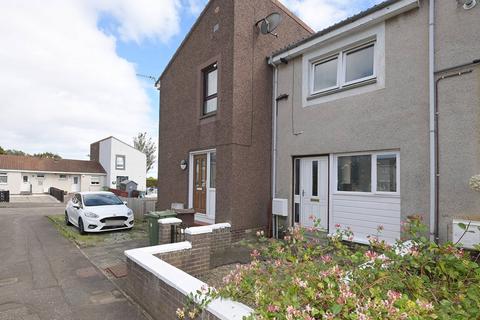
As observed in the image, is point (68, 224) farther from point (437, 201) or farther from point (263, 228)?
point (437, 201)

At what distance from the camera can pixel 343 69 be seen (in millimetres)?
7195

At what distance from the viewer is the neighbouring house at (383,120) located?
517cm

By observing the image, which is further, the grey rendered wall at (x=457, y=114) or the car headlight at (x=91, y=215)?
the car headlight at (x=91, y=215)

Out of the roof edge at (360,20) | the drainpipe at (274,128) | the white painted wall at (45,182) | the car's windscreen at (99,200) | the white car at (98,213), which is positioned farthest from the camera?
the white painted wall at (45,182)

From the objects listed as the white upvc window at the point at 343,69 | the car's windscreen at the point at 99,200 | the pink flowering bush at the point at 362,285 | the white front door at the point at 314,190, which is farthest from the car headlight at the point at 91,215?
the pink flowering bush at the point at 362,285

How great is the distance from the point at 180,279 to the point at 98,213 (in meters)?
7.63

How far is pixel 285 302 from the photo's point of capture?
2229mm

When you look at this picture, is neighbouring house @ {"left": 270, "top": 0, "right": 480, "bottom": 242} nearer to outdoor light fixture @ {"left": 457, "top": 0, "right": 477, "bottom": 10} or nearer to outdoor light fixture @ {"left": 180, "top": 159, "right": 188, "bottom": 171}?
outdoor light fixture @ {"left": 457, "top": 0, "right": 477, "bottom": 10}

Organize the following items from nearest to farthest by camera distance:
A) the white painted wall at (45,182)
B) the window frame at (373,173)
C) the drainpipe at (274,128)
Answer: the window frame at (373,173), the drainpipe at (274,128), the white painted wall at (45,182)

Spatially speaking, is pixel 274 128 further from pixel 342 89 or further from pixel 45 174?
pixel 45 174

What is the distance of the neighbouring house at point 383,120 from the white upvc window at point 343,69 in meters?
0.03

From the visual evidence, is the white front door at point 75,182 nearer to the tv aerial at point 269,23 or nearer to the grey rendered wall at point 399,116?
the tv aerial at point 269,23

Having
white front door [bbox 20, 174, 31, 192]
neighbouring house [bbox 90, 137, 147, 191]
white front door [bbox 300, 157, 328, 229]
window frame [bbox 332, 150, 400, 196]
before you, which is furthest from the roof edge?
white front door [bbox 20, 174, 31, 192]

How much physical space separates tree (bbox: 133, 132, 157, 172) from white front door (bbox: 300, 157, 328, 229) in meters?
48.9
